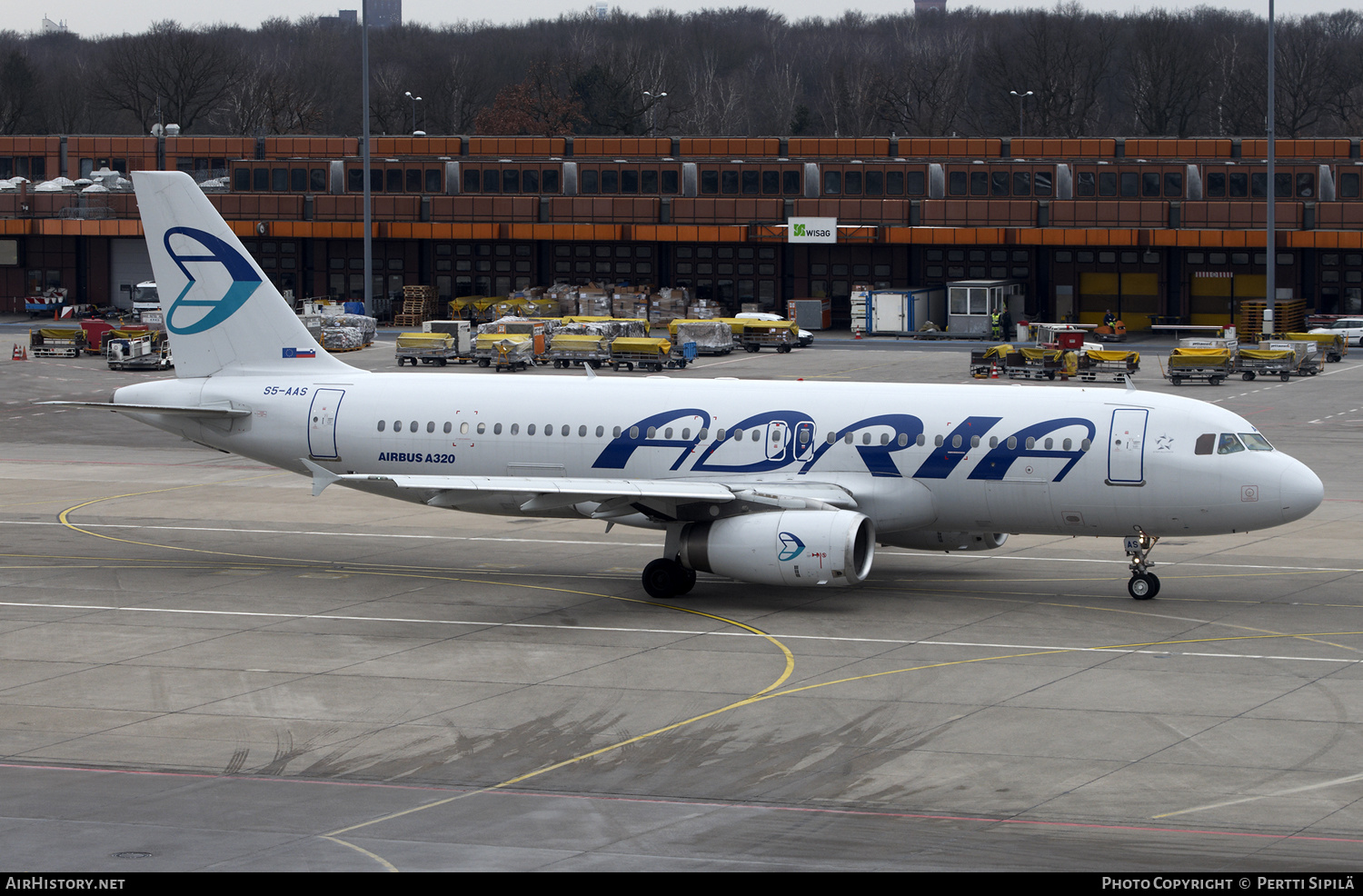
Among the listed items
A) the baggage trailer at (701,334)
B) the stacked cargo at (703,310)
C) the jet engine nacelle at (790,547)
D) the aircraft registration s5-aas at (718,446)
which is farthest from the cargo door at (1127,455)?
the stacked cargo at (703,310)

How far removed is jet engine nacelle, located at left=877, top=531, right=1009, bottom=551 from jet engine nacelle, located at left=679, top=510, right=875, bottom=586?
2.13 metres

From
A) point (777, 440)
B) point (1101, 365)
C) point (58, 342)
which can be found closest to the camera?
point (777, 440)

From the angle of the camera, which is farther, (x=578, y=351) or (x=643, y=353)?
(x=578, y=351)

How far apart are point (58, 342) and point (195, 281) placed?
6155 cm

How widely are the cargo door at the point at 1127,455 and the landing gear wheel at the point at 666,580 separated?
30.6 feet

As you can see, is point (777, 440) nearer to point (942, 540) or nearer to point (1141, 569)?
point (942, 540)

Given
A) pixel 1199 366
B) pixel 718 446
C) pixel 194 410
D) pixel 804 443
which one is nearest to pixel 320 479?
pixel 194 410

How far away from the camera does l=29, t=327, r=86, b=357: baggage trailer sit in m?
96.5

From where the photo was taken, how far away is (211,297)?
134 feet

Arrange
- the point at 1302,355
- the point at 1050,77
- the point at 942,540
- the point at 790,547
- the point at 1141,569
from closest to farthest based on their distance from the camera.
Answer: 1. the point at 790,547
2. the point at 1141,569
3. the point at 942,540
4. the point at 1302,355
5. the point at 1050,77

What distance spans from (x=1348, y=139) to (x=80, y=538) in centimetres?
9949

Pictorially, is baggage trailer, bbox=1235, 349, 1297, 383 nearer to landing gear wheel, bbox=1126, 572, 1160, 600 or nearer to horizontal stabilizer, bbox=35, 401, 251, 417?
landing gear wheel, bbox=1126, 572, 1160, 600

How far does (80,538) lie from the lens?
43.4 meters

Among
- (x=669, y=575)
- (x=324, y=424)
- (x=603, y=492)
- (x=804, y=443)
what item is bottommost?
(x=669, y=575)
